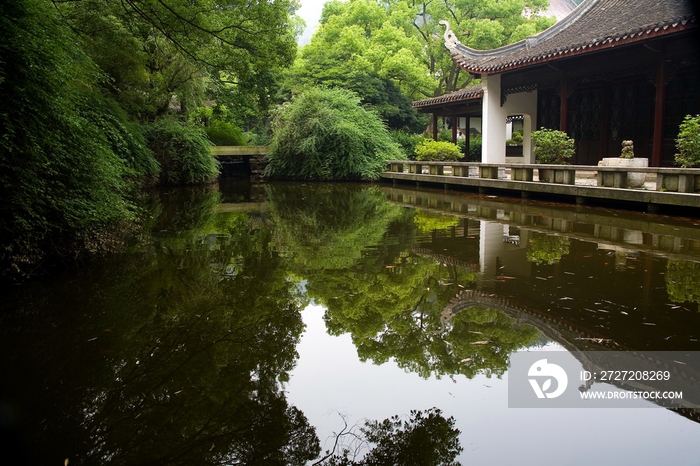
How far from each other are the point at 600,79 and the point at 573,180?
517 cm

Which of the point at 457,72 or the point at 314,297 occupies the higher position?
the point at 457,72

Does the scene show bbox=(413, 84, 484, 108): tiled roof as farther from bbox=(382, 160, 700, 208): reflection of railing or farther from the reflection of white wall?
the reflection of white wall

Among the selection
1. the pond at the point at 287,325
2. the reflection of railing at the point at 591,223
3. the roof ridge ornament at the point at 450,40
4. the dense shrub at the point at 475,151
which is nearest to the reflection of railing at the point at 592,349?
the pond at the point at 287,325

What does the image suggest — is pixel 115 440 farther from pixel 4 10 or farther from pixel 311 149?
pixel 311 149

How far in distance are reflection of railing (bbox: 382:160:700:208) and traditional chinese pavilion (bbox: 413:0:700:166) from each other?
2.02 m

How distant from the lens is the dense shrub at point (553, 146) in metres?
15.0

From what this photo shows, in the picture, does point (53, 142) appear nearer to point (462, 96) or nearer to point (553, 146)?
point (553, 146)

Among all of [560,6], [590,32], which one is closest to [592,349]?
[590,32]

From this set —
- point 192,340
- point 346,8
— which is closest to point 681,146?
point 192,340

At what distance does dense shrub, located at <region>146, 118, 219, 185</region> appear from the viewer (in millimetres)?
20344

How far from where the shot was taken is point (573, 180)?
13.0 metres

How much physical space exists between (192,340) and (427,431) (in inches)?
77.4

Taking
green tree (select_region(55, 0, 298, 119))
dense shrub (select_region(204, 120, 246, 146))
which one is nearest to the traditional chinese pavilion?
green tree (select_region(55, 0, 298, 119))

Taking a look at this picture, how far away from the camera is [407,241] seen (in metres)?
8.55
